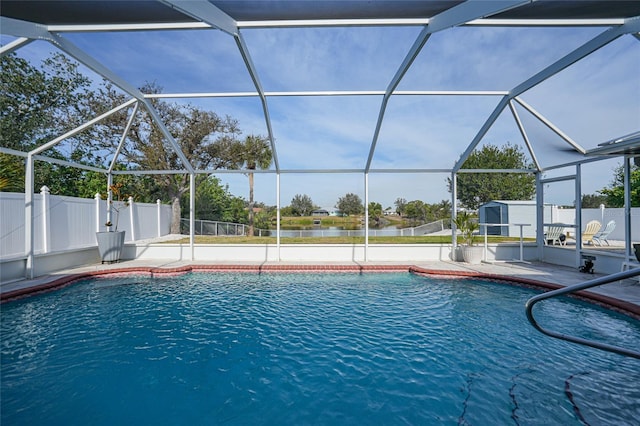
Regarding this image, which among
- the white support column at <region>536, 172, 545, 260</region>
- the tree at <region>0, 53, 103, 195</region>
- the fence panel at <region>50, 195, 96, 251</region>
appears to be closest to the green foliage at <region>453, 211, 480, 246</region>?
the white support column at <region>536, 172, 545, 260</region>

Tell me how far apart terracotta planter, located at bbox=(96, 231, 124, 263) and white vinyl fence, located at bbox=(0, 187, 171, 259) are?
0.56m

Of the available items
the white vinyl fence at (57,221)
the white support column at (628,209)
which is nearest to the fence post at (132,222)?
the white vinyl fence at (57,221)

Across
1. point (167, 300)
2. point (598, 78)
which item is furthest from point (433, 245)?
point (167, 300)

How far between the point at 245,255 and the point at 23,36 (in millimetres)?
6874

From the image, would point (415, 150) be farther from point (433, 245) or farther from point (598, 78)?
point (598, 78)

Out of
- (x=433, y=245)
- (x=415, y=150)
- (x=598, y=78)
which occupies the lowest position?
(x=433, y=245)

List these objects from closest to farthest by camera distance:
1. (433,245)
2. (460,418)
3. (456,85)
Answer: (460,418) → (456,85) → (433,245)

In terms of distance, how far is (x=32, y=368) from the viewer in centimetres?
332

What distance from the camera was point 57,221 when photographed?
296 inches

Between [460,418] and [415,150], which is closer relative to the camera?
[460,418]

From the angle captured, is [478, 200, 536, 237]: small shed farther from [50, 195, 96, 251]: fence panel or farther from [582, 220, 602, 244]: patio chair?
[50, 195, 96, 251]: fence panel

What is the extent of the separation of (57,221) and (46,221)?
0.32 meters

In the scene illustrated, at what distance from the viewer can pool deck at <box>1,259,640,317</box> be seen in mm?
5902

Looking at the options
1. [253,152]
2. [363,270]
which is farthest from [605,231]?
[253,152]
